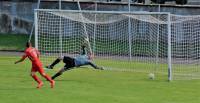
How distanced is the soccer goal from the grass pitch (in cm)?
275

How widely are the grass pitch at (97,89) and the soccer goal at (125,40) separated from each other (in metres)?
2.75

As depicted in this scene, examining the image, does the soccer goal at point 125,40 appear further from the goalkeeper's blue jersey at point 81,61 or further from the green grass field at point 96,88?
the goalkeeper's blue jersey at point 81,61

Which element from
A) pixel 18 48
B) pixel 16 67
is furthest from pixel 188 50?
pixel 18 48

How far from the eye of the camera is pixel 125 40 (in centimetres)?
3531

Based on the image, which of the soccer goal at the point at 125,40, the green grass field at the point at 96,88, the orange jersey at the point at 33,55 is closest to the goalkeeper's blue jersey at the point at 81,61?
the green grass field at the point at 96,88

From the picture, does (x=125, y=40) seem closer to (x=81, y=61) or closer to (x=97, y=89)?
(x=81, y=61)

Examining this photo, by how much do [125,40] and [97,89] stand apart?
13858 mm

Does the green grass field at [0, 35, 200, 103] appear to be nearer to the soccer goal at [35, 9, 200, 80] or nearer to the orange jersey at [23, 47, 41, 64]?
the orange jersey at [23, 47, 41, 64]

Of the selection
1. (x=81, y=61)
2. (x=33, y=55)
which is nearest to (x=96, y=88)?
(x=33, y=55)

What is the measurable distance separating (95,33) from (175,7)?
29.7ft

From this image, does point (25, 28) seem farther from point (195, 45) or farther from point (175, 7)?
point (195, 45)

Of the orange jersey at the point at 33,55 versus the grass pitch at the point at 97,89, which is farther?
the orange jersey at the point at 33,55

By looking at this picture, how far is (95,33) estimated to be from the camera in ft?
114

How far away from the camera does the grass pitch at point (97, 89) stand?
19203 mm
